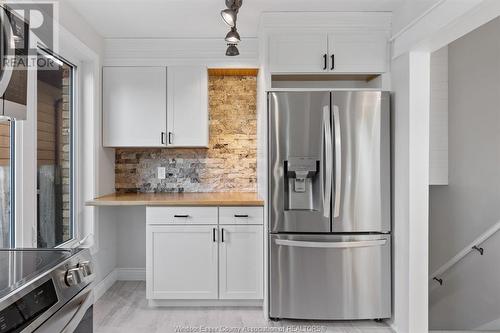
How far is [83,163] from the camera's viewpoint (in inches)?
134

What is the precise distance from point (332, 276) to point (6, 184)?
90.1 inches

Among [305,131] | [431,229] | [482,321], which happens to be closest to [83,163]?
[305,131]

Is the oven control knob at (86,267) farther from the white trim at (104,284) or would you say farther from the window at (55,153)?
the white trim at (104,284)

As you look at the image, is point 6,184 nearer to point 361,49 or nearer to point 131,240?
point 131,240

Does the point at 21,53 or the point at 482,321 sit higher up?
the point at 21,53

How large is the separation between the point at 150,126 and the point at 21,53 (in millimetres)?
2208

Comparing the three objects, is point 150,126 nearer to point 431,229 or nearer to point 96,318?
point 96,318

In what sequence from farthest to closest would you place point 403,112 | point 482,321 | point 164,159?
point 164,159
point 482,321
point 403,112

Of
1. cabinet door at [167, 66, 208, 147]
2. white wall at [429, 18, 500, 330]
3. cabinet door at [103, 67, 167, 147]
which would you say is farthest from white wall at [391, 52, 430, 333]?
cabinet door at [103, 67, 167, 147]

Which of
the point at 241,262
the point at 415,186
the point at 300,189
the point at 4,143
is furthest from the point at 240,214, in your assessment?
the point at 4,143

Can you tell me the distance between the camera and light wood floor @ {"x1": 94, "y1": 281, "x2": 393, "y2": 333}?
2.89 metres

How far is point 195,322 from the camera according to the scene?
3.00 m

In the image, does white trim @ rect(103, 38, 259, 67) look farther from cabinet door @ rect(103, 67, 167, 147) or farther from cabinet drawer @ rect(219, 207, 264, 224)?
cabinet drawer @ rect(219, 207, 264, 224)

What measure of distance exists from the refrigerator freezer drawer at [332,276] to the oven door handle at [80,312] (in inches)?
67.0
